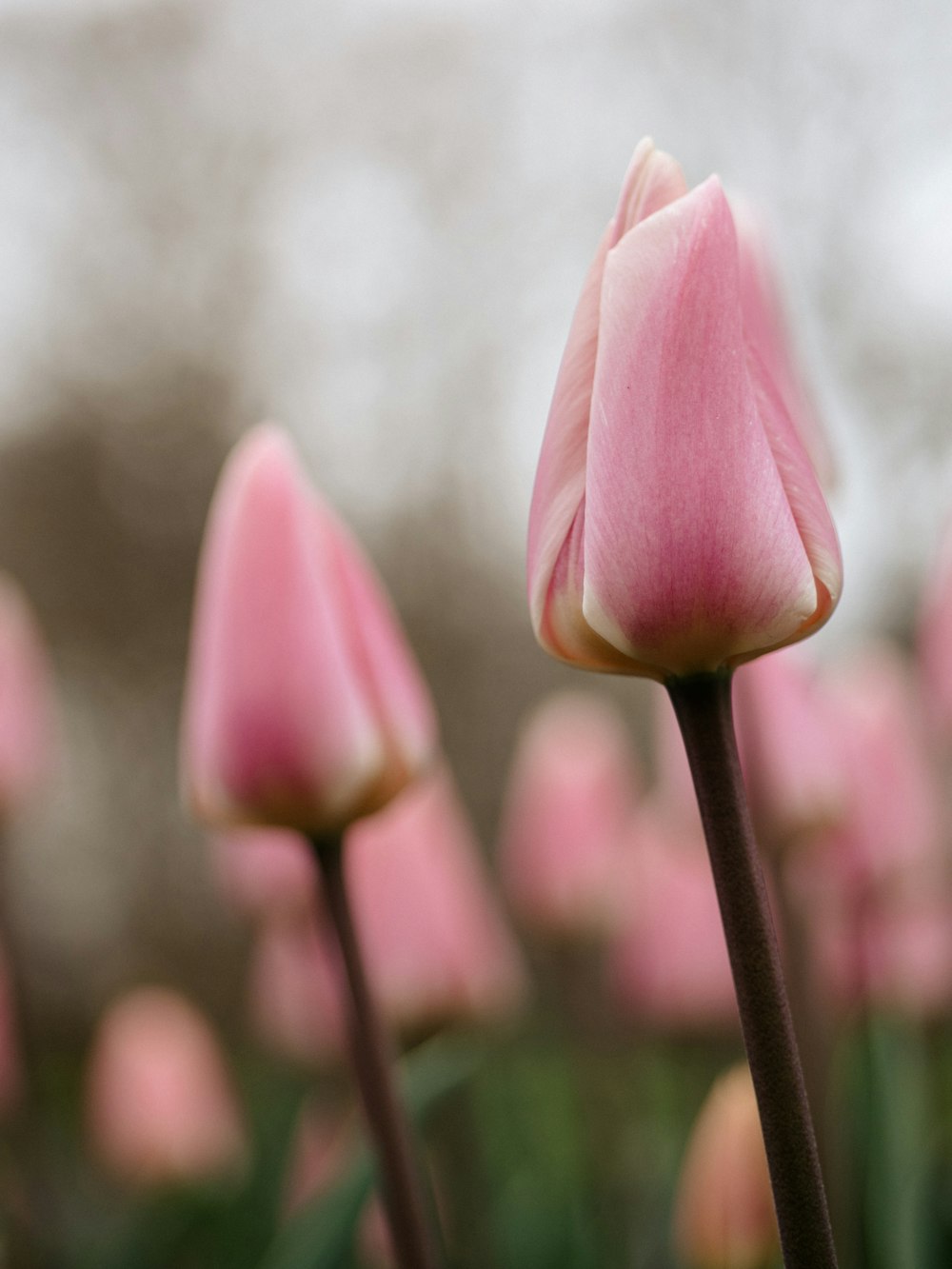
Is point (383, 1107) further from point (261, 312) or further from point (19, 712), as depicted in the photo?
point (261, 312)

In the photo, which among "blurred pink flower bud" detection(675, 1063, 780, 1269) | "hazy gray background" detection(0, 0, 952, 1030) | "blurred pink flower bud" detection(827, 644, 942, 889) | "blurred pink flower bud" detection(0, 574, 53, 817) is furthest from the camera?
"hazy gray background" detection(0, 0, 952, 1030)

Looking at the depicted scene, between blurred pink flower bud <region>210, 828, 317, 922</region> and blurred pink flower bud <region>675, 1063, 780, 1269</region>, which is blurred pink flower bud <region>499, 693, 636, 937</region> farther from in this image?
blurred pink flower bud <region>675, 1063, 780, 1269</region>

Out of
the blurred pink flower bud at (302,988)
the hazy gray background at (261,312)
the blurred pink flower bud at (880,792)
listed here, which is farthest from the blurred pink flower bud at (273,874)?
the hazy gray background at (261,312)

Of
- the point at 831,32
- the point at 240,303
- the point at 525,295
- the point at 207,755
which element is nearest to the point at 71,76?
the point at 240,303

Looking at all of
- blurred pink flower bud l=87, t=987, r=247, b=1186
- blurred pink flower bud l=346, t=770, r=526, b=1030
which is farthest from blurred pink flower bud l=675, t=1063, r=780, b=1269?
blurred pink flower bud l=87, t=987, r=247, b=1186

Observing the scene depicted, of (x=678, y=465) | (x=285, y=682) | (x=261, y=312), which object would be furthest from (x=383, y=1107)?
(x=261, y=312)
